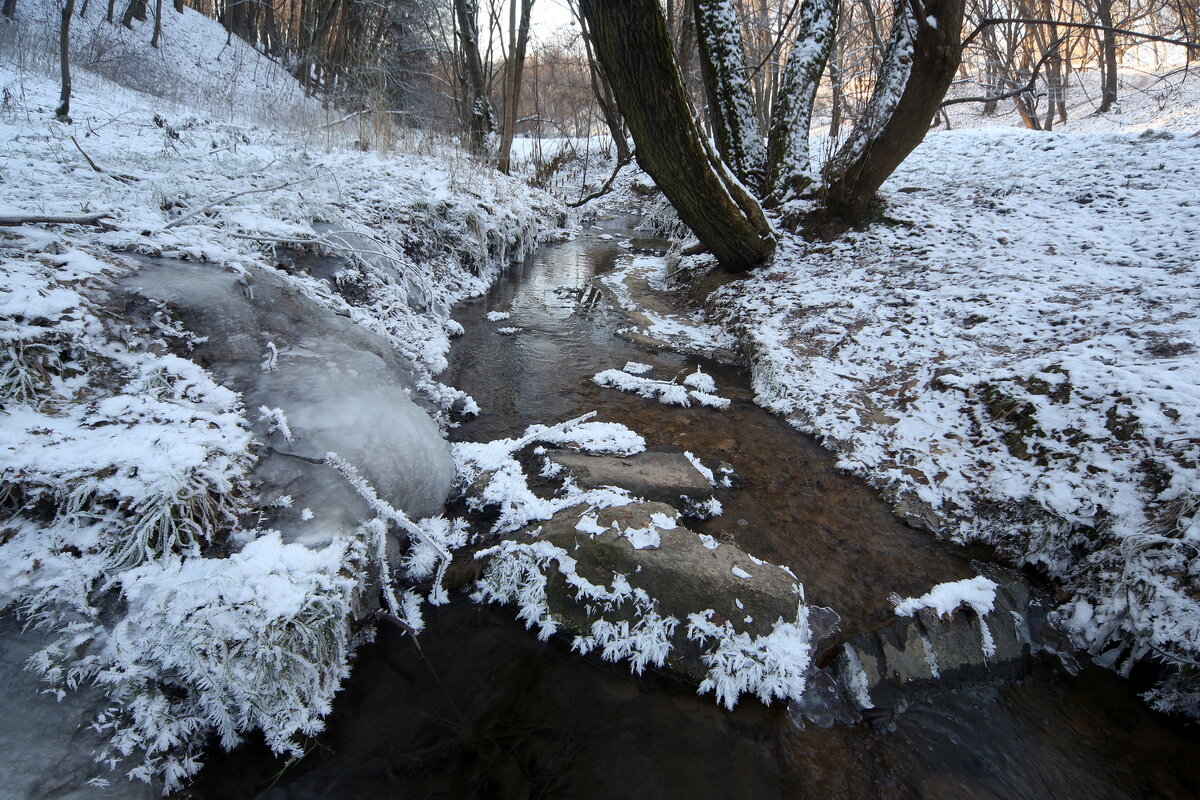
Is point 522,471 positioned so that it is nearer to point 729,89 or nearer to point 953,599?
point 953,599

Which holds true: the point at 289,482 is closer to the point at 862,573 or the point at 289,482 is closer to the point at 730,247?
the point at 862,573

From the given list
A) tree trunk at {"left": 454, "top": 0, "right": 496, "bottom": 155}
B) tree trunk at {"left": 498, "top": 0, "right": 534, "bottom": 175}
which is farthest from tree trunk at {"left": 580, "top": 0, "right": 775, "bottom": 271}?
tree trunk at {"left": 454, "top": 0, "right": 496, "bottom": 155}

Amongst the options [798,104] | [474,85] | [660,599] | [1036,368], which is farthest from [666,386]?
[474,85]

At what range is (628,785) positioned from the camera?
68.7 inches

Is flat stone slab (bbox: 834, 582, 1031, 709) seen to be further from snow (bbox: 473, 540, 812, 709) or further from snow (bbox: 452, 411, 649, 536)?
snow (bbox: 452, 411, 649, 536)

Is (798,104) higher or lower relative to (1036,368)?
higher

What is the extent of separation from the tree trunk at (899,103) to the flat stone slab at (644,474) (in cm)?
430

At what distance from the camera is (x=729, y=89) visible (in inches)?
237

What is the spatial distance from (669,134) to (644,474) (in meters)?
3.31

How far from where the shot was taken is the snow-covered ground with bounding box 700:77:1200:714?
7.34ft

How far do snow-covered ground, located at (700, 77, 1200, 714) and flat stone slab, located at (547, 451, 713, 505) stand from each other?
1.06m

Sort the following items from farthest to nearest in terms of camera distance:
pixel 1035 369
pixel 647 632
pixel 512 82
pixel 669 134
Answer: pixel 512 82 < pixel 669 134 < pixel 1035 369 < pixel 647 632

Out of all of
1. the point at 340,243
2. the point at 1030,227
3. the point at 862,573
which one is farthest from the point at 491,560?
the point at 1030,227

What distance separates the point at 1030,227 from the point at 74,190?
7567 millimetres
